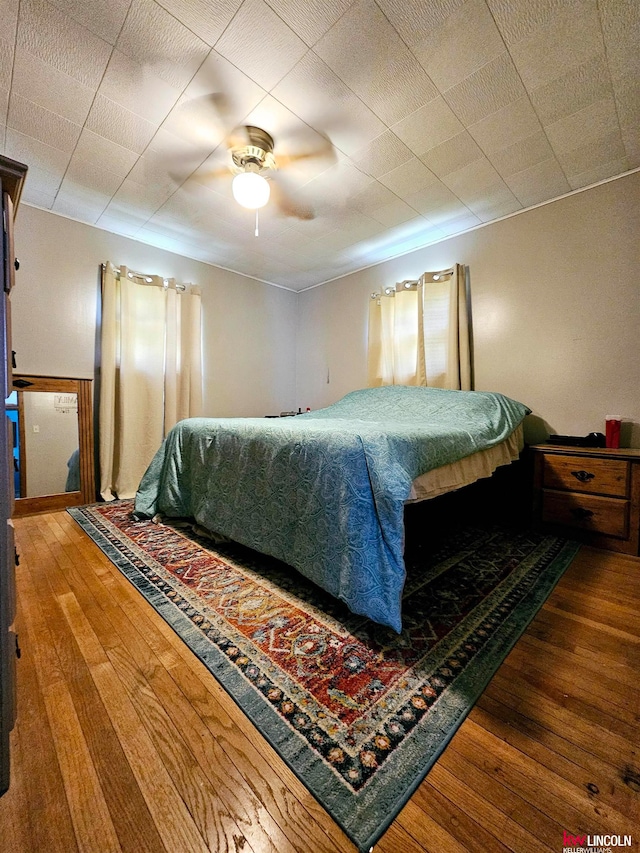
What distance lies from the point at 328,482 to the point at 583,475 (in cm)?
175

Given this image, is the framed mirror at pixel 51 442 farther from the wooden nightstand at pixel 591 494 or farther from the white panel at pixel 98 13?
the wooden nightstand at pixel 591 494

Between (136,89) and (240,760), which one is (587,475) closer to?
(240,760)

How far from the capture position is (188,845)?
0.63m

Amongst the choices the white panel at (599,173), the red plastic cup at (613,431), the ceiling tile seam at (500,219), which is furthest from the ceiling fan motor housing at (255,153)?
the red plastic cup at (613,431)

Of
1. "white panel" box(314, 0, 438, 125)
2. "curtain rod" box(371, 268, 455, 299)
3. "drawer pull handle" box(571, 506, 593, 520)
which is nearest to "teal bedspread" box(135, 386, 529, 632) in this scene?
"drawer pull handle" box(571, 506, 593, 520)

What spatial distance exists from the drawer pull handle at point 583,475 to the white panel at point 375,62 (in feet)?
7.38

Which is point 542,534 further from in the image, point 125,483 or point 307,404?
point 125,483

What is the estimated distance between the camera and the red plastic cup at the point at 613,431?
2135 mm

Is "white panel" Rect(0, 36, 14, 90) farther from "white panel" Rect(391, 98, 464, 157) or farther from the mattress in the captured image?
the mattress

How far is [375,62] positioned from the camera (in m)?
1.53

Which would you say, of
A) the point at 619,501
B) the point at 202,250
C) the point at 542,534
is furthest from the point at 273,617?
the point at 202,250

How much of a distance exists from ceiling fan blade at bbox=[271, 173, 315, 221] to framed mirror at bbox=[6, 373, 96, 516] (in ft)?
7.29

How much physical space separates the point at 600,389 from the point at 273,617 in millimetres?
2582

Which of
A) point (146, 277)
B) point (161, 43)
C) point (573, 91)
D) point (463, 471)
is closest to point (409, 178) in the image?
point (573, 91)
